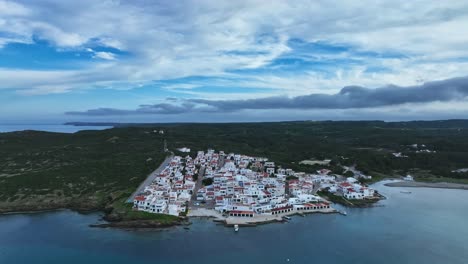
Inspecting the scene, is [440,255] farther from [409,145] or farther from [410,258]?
[409,145]

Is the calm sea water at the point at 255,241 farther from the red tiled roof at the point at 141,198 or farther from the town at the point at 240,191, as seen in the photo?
the red tiled roof at the point at 141,198

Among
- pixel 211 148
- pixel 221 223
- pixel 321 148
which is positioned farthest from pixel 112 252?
pixel 321 148

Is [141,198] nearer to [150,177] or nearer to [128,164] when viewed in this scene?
[150,177]

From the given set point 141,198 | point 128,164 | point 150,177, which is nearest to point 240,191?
point 141,198

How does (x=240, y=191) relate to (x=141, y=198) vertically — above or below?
below

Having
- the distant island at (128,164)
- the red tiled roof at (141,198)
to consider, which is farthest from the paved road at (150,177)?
the red tiled roof at (141,198)

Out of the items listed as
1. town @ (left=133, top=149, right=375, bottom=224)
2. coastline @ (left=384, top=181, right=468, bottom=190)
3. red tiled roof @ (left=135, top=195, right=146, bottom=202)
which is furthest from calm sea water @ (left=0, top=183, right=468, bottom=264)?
coastline @ (left=384, top=181, right=468, bottom=190)

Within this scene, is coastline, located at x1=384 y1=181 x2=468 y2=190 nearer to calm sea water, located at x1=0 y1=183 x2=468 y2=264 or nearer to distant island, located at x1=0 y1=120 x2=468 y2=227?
distant island, located at x1=0 y1=120 x2=468 y2=227
